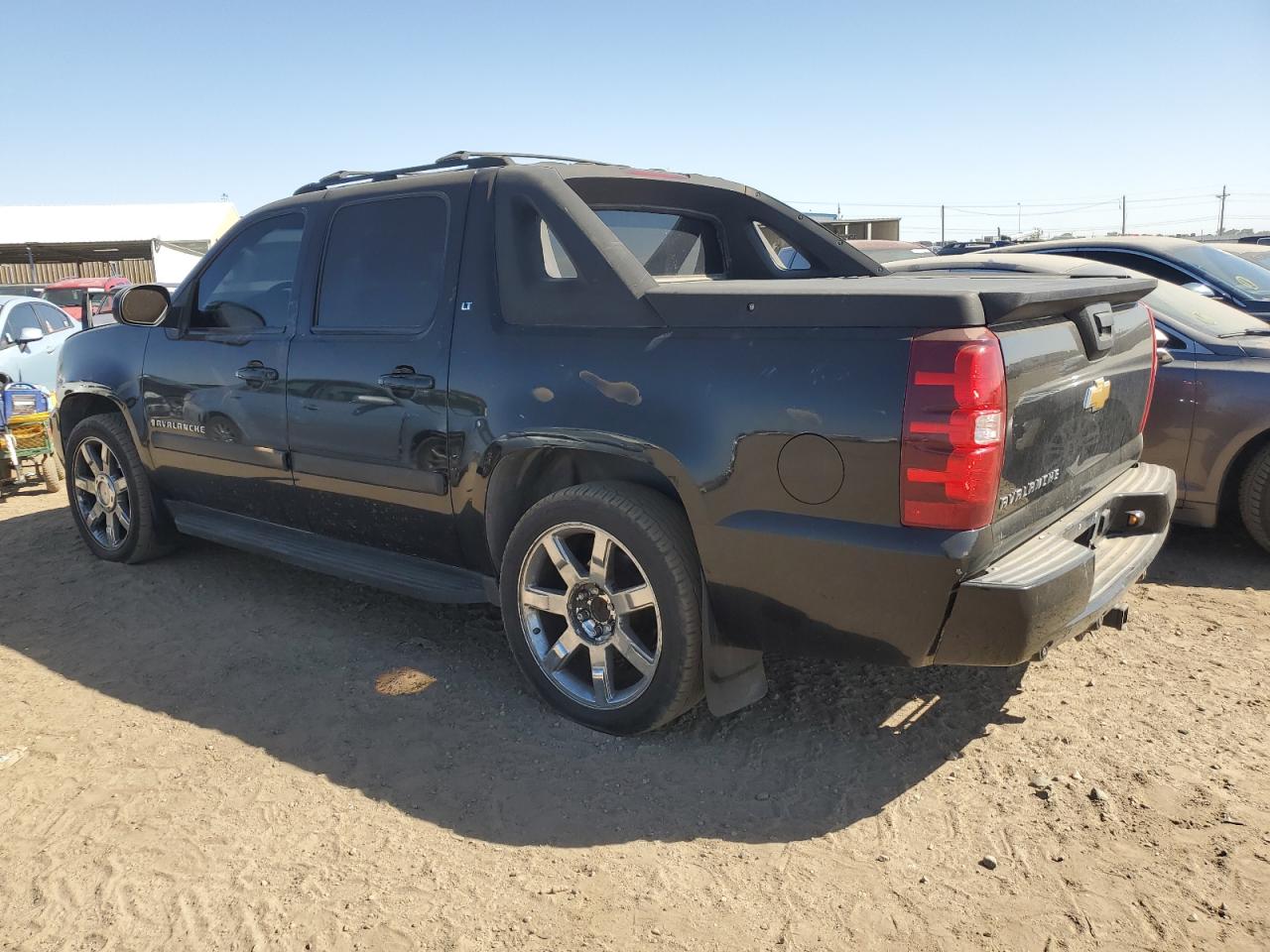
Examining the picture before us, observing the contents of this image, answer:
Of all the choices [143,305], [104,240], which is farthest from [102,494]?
[104,240]

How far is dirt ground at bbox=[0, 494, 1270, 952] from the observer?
248 centimetres

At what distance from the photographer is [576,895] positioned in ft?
8.50

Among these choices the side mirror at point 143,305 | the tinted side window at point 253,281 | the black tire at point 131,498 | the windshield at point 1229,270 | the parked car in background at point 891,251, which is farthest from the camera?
the parked car in background at point 891,251

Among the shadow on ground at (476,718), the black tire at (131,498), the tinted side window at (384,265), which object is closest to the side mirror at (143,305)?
the black tire at (131,498)

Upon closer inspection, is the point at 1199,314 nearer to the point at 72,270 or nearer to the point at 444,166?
the point at 444,166

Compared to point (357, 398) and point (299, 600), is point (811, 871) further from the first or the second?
point (299, 600)

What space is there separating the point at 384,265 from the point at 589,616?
1.75m

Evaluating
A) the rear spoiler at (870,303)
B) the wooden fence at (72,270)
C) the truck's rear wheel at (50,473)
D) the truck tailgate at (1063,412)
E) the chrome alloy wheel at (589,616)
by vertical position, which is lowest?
the truck's rear wheel at (50,473)

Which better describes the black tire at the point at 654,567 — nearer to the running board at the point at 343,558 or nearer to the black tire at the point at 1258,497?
the running board at the point at 343,558

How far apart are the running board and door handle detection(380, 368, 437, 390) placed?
2.46 ft

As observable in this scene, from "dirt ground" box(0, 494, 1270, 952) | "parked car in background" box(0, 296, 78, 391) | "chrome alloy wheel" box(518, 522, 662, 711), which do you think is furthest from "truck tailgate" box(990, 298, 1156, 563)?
"parked car in background" box(0, 296, 78, 391)

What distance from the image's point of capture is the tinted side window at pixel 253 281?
4.44m

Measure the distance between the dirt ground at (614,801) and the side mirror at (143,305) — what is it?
65.1 inches

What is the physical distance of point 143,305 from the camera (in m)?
4.96
